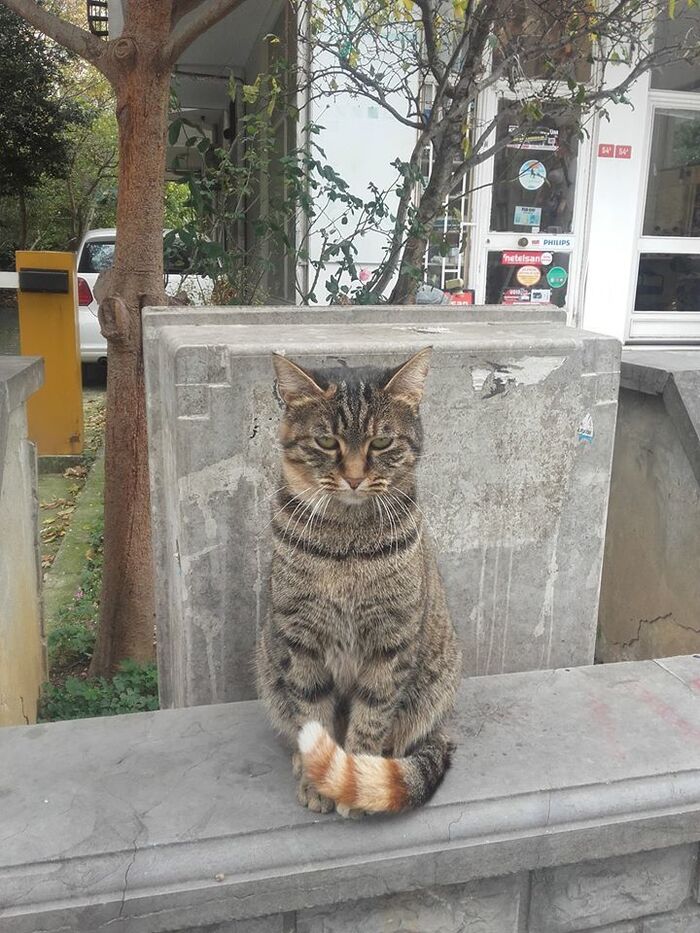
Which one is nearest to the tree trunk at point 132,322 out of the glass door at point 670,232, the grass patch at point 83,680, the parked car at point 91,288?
the grass patch at point 83,680

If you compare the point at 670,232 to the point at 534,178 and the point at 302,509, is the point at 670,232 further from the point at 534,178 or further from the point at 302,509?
the point at 302,509

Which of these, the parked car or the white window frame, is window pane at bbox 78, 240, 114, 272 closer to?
the parked car

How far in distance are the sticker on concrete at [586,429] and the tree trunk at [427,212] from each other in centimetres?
194

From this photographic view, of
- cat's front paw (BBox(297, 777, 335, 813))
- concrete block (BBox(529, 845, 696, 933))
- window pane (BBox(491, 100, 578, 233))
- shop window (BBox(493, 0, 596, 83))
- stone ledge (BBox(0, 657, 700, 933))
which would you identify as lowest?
concrete block (BBox(529, 845, 696, 933))

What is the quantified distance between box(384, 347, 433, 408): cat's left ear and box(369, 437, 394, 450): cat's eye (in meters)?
0.11

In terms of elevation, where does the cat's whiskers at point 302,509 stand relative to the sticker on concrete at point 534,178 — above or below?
below

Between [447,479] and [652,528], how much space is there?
55.8 inches

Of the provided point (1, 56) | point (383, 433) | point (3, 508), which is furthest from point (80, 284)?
point (383, 433)

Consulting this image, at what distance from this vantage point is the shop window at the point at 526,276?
304 inches

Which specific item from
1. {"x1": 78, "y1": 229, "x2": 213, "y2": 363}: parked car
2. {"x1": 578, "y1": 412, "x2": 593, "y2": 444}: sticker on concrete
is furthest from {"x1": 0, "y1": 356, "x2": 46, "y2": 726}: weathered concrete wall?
{"x1": 78, "y1": 229, "x2": 213, "y2": 363}: parked car

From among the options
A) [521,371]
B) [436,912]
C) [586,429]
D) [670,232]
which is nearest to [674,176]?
[670,232]

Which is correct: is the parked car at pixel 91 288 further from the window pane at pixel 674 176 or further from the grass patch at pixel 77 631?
the window pane at pixel 674 176

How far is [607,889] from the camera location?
6.31 ft

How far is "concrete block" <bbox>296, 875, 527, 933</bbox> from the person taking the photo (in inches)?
69.1
